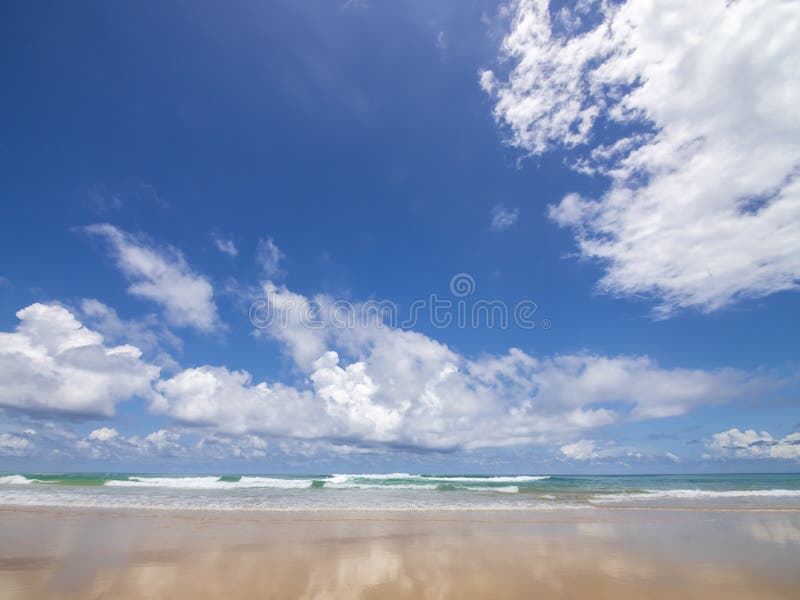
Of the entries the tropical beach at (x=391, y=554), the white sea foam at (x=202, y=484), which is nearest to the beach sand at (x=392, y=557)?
the tropical beach at (x=391, y=554)

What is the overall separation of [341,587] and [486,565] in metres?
3.17

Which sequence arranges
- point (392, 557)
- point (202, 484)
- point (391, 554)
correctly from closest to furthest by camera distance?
point (392, 557)
point (391, 554)
point (202, 484)

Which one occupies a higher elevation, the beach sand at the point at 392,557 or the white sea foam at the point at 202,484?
the white sea foam at the point at 202,484

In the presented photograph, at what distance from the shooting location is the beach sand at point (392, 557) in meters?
7.35

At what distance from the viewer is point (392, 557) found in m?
9.49

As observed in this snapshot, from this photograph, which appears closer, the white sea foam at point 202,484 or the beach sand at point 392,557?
the beach sand at point 392,557

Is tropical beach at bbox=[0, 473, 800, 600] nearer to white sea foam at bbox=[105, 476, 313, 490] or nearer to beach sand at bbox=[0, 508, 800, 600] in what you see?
beach sand at bbox=[0, 508, 800, 600]

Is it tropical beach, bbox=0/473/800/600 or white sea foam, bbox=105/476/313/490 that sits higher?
white sea foam, bbox=105/476/313/490

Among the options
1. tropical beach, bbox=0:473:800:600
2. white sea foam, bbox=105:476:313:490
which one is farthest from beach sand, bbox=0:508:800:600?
white sea foam, bbox=105:476:313:490

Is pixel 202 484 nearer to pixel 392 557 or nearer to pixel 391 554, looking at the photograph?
pixel 391 554

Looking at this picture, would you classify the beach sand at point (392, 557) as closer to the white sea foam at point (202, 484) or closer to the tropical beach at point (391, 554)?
the tropical beach at point (391, 554)

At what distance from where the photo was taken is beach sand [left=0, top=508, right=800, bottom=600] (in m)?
7.35

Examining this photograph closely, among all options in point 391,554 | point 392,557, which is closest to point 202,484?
point 391,554

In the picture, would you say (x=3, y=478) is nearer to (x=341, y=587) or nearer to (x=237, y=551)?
(x=237, y=551)
